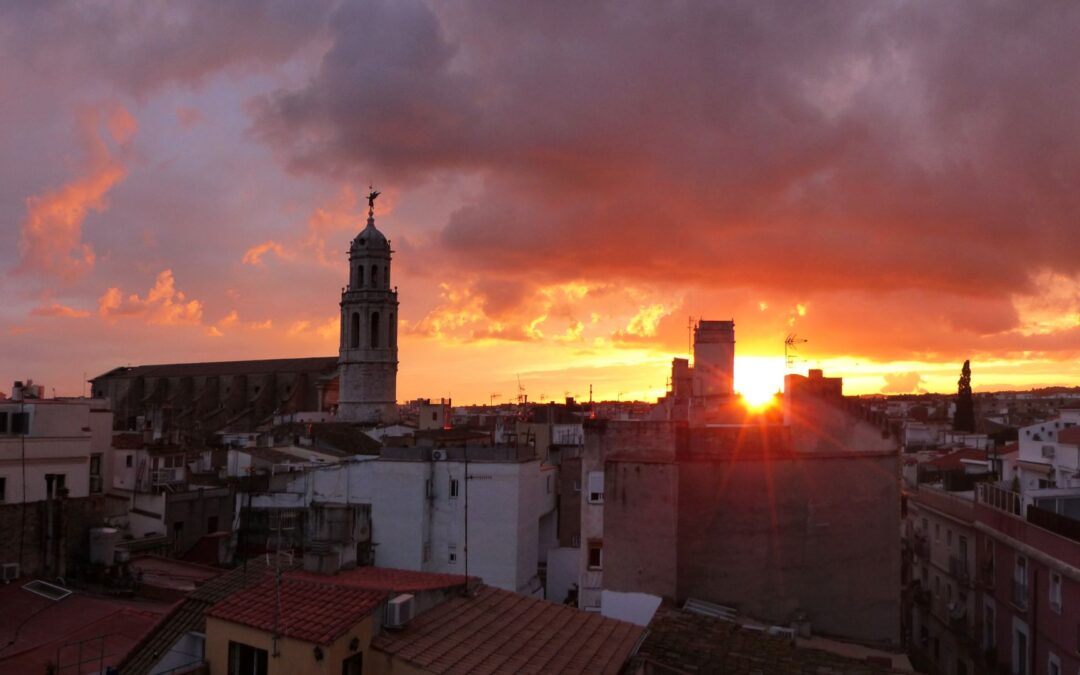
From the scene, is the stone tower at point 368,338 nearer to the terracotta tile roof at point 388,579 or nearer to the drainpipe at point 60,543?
the drainpipe at point 60,543

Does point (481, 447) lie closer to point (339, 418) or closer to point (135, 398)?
point (339, 418)

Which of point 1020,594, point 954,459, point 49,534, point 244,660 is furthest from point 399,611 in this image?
point 954,459

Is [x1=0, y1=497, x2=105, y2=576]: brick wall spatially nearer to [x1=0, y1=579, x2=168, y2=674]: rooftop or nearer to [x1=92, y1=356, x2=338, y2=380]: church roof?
[x1=0, y1=579, x2=168, y2=674]: rooftop

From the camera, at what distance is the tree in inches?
3851

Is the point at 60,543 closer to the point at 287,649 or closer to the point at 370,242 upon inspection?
the point at 287,649

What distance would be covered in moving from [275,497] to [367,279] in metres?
57.4

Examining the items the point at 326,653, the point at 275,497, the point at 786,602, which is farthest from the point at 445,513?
the point at 326,653

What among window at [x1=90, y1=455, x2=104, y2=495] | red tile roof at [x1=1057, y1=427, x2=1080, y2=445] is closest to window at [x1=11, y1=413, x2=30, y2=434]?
window at [x1=90, y1=455, x2=104, y2=495]

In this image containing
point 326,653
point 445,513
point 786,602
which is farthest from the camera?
point 445,513

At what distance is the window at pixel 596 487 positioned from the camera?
24547 mm

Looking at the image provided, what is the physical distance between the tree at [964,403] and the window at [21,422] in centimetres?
9351

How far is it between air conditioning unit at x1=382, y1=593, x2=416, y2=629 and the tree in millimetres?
96886

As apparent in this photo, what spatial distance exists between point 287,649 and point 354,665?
3.30ft

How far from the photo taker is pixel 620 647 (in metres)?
15.9
